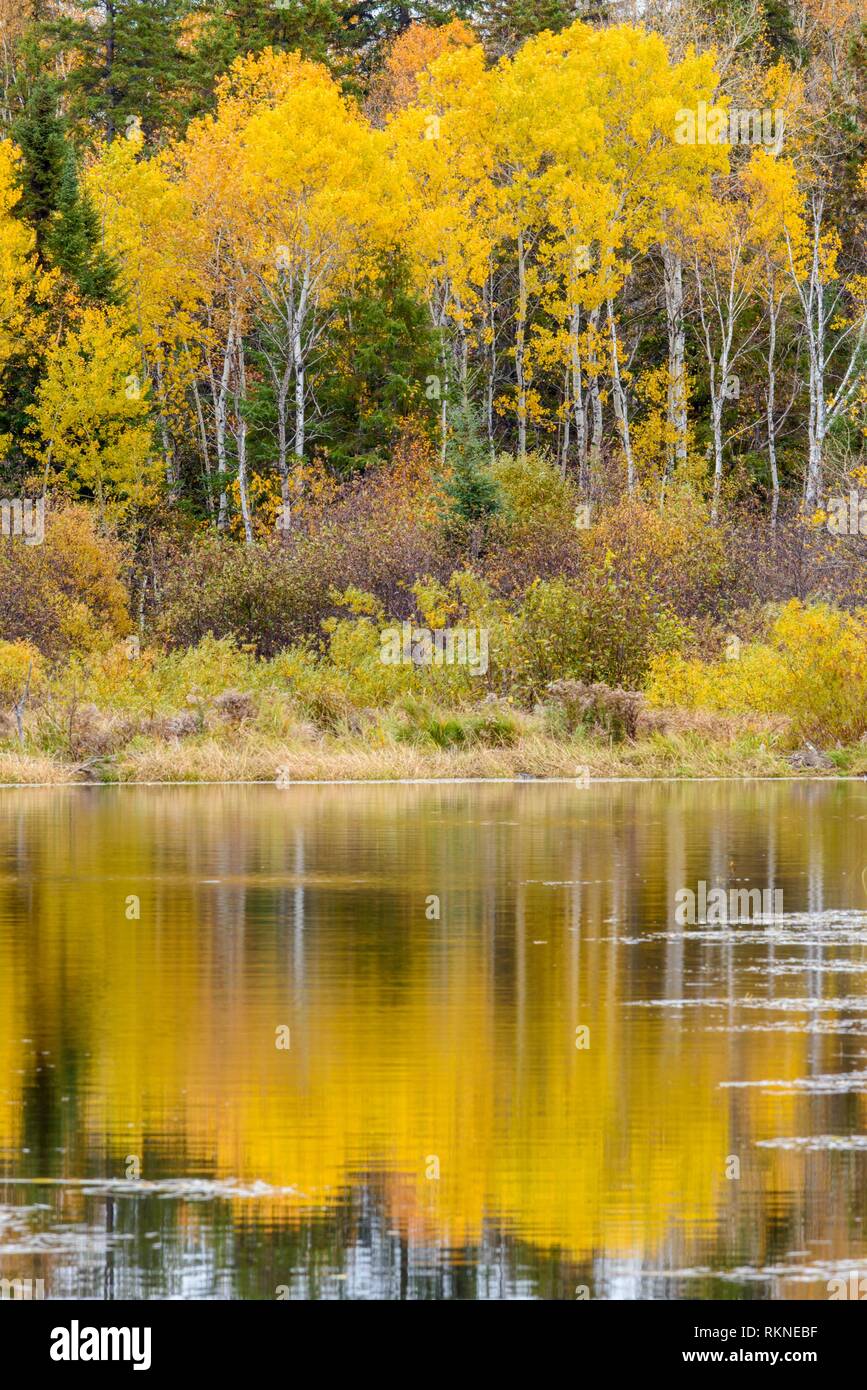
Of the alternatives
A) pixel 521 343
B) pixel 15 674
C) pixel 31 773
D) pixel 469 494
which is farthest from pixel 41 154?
pixel 31 773

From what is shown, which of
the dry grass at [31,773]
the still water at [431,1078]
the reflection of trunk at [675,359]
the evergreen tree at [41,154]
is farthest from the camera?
the evergreen tree at [41,154]

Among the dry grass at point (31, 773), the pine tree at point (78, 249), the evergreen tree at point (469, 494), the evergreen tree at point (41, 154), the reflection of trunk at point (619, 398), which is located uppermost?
the evergreen tree at point (41, 154)

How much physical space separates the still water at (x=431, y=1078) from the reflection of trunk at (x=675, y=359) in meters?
40.1

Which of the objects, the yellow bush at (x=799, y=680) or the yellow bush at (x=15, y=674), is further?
the yellow bush at (x=15, y=674)

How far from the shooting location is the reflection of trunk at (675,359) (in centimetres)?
6178

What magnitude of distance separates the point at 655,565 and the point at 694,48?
22.3 meters

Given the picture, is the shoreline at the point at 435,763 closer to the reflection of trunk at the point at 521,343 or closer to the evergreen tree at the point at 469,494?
the evergreen tree at the point at 469,494

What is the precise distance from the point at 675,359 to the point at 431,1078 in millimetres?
52104

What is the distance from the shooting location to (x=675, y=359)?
6219 centimetres

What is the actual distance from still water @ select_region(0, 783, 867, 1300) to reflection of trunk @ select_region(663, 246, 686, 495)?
40057 millimetres

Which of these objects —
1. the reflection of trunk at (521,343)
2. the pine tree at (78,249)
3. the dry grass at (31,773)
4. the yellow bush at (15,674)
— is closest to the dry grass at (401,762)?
the dry grass at (31,773)

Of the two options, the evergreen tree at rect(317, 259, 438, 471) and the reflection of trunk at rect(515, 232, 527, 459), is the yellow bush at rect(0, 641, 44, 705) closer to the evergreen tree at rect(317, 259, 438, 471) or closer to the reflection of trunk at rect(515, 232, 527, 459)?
the evergreen tree at rect(317, 259, 438, 471)

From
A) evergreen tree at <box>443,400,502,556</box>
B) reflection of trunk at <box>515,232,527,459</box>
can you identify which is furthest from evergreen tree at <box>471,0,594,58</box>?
evergreen tree at <box>443,400,502,556</box>

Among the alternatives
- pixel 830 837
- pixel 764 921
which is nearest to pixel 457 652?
pixel 830 837
